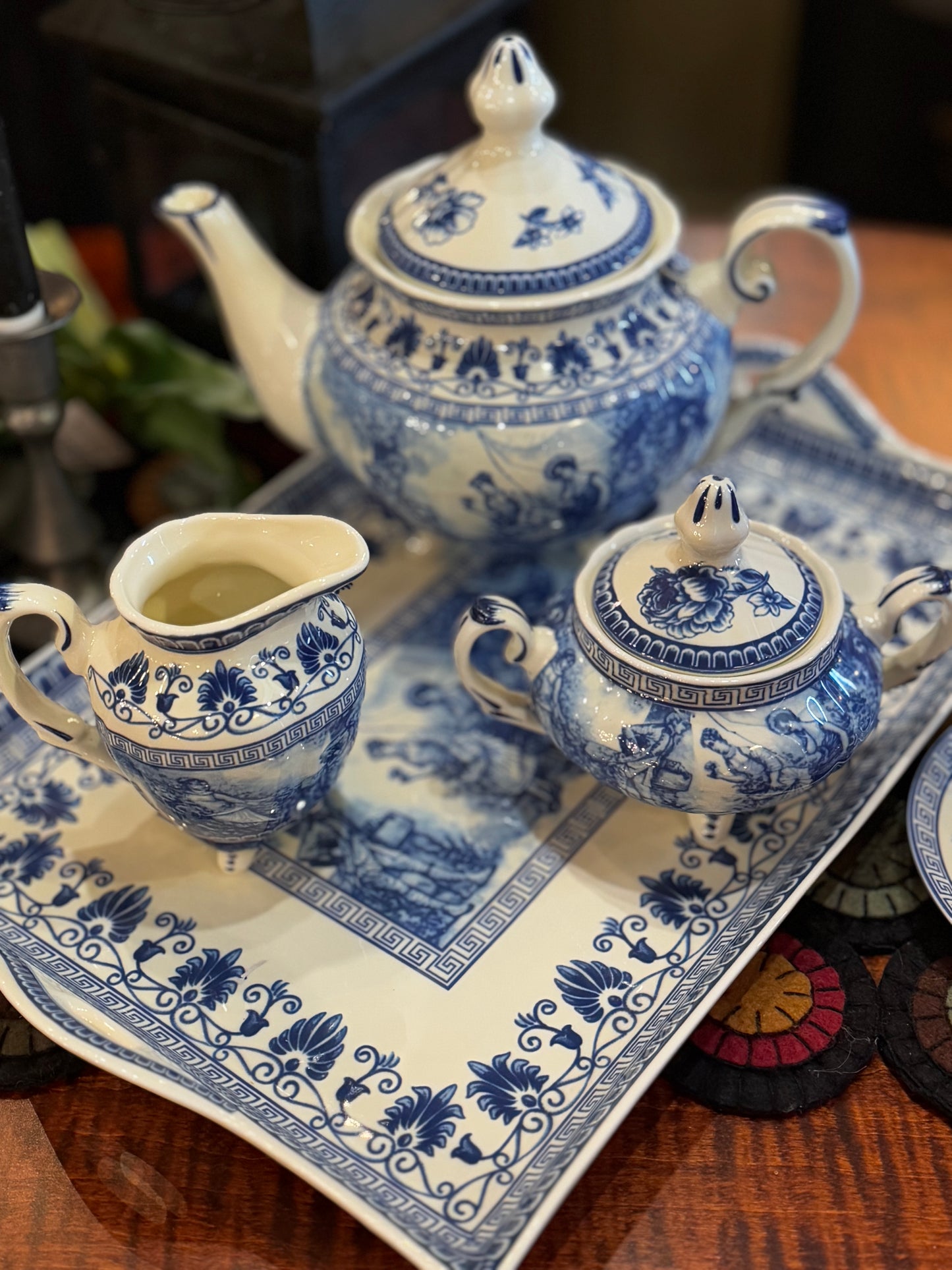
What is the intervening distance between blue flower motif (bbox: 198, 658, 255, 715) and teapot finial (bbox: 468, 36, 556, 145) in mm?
456

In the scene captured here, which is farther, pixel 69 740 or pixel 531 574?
pixel 531 574

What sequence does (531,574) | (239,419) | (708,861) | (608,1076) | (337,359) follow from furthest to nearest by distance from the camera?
1. (239,419)
2. (531,574)
3. (337,359)
4. (708,861)
5. (608,1076)

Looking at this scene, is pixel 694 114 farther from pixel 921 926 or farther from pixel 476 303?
pixel 921 926

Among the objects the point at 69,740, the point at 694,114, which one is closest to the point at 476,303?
the point at 69,740

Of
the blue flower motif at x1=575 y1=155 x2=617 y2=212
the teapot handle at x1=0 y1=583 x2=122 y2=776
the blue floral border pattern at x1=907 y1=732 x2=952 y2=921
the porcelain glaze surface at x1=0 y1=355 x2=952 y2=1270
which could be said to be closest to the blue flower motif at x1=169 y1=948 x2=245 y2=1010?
the porcelain glaze surface at x1=0 y1=355 x2=952 y2=1270

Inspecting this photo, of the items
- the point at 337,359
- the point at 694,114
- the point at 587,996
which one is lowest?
the point at 694,114

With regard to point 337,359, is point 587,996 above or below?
below

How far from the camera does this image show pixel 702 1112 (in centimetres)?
81

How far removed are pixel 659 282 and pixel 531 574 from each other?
28 centimetres

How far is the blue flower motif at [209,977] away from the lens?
0.85 meters

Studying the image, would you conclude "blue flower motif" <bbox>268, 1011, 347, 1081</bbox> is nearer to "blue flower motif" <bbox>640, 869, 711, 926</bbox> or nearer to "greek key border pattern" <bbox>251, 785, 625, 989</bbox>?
→ "greek key border pattern" <bbox>251, 785, 625, 989</bbox>

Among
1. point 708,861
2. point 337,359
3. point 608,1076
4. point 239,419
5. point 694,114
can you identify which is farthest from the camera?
point 694,114

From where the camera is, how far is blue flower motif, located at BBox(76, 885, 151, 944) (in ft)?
2.94

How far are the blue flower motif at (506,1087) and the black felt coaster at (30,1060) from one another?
258 millimetres
